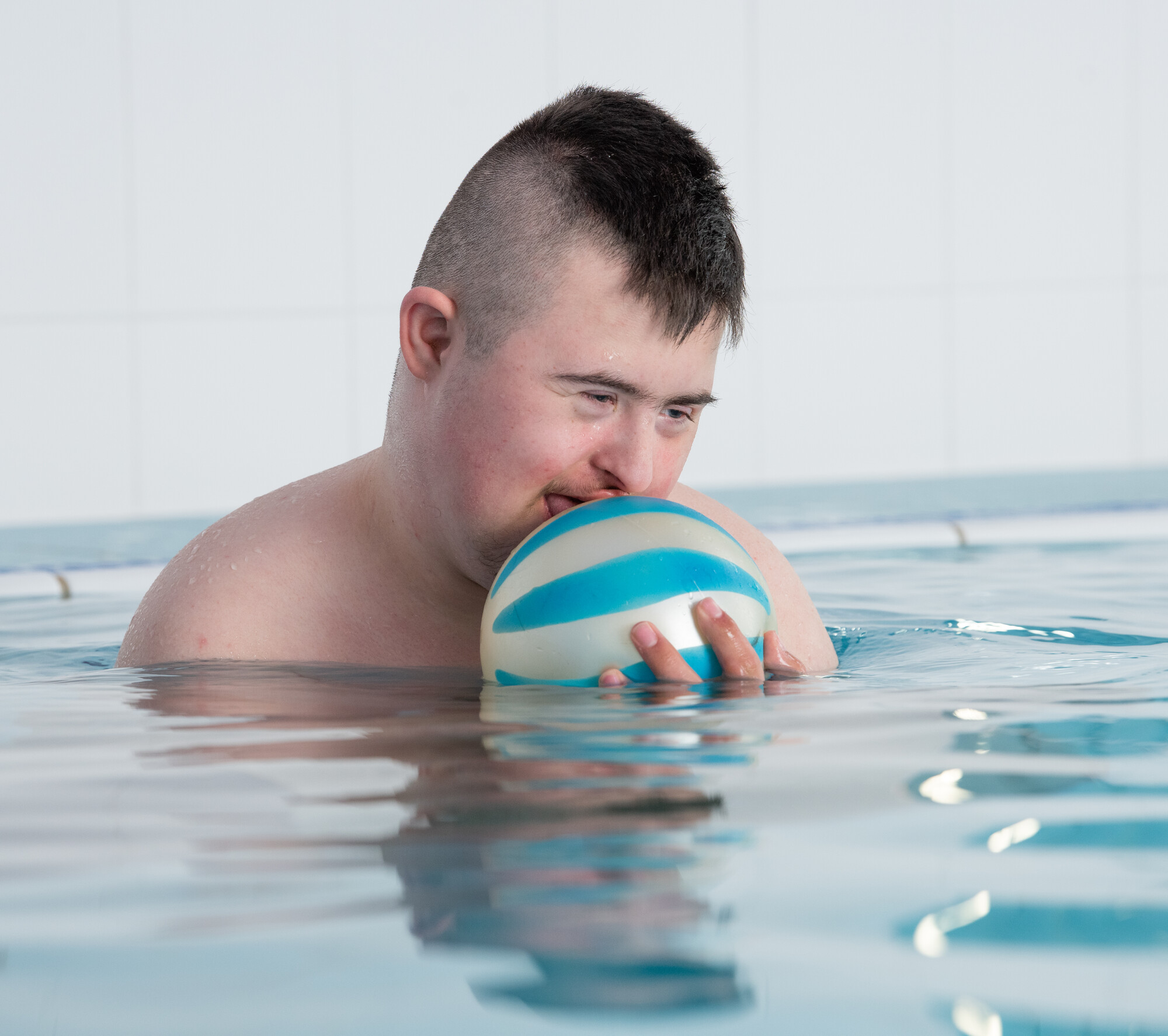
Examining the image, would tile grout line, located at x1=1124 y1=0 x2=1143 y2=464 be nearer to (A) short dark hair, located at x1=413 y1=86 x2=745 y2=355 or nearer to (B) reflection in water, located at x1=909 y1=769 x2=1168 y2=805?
(A) short dark hair, located at x1=413 y1=86 x2=745 y2=355

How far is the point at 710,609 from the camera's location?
1732mm

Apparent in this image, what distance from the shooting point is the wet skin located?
1889mm

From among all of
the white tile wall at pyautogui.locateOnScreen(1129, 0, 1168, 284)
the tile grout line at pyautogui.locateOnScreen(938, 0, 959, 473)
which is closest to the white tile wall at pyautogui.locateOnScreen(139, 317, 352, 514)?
the tile grout line at pyautogui.locateOnScreen(938, 0, 959, 473)

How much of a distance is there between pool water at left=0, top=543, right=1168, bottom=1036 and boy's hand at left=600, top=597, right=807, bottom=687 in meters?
0.05

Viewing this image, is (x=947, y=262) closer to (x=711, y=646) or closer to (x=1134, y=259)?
(x=1134, y=259)

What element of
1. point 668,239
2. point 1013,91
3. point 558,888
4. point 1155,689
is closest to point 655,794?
point 558,888

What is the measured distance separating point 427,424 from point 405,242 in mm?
5097

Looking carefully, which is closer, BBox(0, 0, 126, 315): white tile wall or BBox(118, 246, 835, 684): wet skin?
BBox(118, 246, 835, 684): wet skin

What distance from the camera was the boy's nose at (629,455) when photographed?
190 centimetres

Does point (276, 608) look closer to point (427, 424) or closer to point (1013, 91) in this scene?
point (427, 424)

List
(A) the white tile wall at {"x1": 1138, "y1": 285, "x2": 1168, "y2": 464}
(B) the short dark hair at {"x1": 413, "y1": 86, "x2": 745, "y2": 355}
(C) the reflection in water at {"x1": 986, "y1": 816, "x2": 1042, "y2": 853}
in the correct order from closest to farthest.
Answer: (C) the reflection in water at {"x1": 986, "y1": 816, "x2": 1042, "y2": 853} < (B) the short dark hair at {"x1": 413, "y1": 86, "x2": 745, "y2": 355} < (A) the white tile wall at {"x1": 1138, "y1": 285, "x2": 1168, "y2": 464}

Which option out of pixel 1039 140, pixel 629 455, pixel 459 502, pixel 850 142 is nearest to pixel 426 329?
pixel 459 502

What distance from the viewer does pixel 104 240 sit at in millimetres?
6691

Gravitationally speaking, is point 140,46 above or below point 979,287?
above
